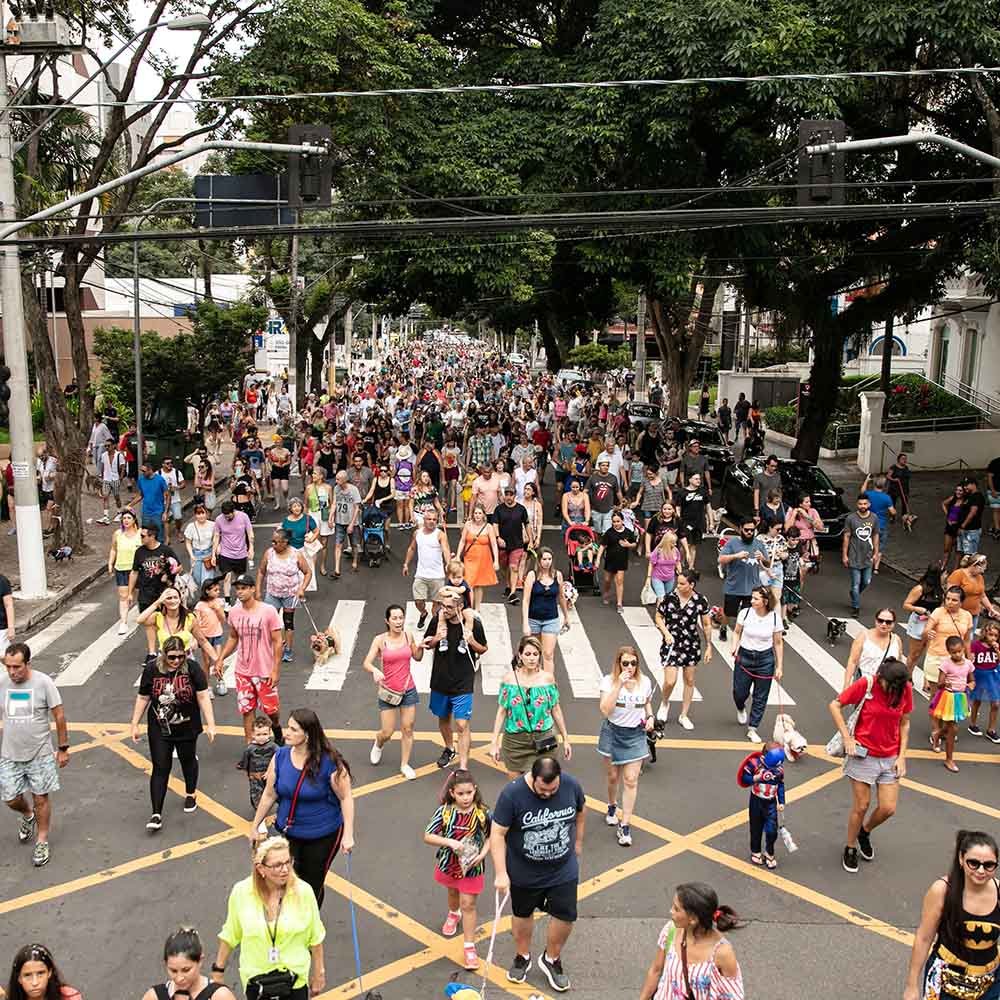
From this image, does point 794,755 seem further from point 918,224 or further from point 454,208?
point 918,224

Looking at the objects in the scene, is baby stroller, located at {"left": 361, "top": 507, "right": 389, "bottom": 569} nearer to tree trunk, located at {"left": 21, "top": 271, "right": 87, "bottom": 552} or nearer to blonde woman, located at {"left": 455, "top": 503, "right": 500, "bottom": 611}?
blonde woman, located at {"left": 455, "top": 503, "right": 500, "bottom": 611}

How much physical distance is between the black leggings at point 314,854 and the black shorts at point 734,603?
7761mm

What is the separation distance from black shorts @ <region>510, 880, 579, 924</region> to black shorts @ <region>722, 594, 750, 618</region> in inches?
291

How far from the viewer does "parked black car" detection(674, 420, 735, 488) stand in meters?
25.2

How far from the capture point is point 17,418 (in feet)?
52.3

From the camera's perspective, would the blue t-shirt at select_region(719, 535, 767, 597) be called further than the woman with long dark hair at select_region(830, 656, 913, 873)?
Yes

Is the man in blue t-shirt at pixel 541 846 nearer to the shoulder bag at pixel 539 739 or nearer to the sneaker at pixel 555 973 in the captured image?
the sneaker at pixel 555 973

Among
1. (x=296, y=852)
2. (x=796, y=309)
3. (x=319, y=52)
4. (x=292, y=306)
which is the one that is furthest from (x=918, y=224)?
(x=296, y=852)

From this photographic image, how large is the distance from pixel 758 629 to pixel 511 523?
5629 millimetres

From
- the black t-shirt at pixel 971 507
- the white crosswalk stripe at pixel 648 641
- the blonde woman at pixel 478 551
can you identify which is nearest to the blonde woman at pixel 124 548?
the blonde woman at pixel 478 551

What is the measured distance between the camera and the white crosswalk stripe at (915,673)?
12744 millimetres

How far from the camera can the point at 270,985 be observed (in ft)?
17.7

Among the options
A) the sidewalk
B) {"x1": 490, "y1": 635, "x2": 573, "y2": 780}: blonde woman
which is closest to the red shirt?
{"x1": 490, "y1": 635, "x2": 573, "y2": 780}: blonde woman

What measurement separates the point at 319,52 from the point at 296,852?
16.3 metres
